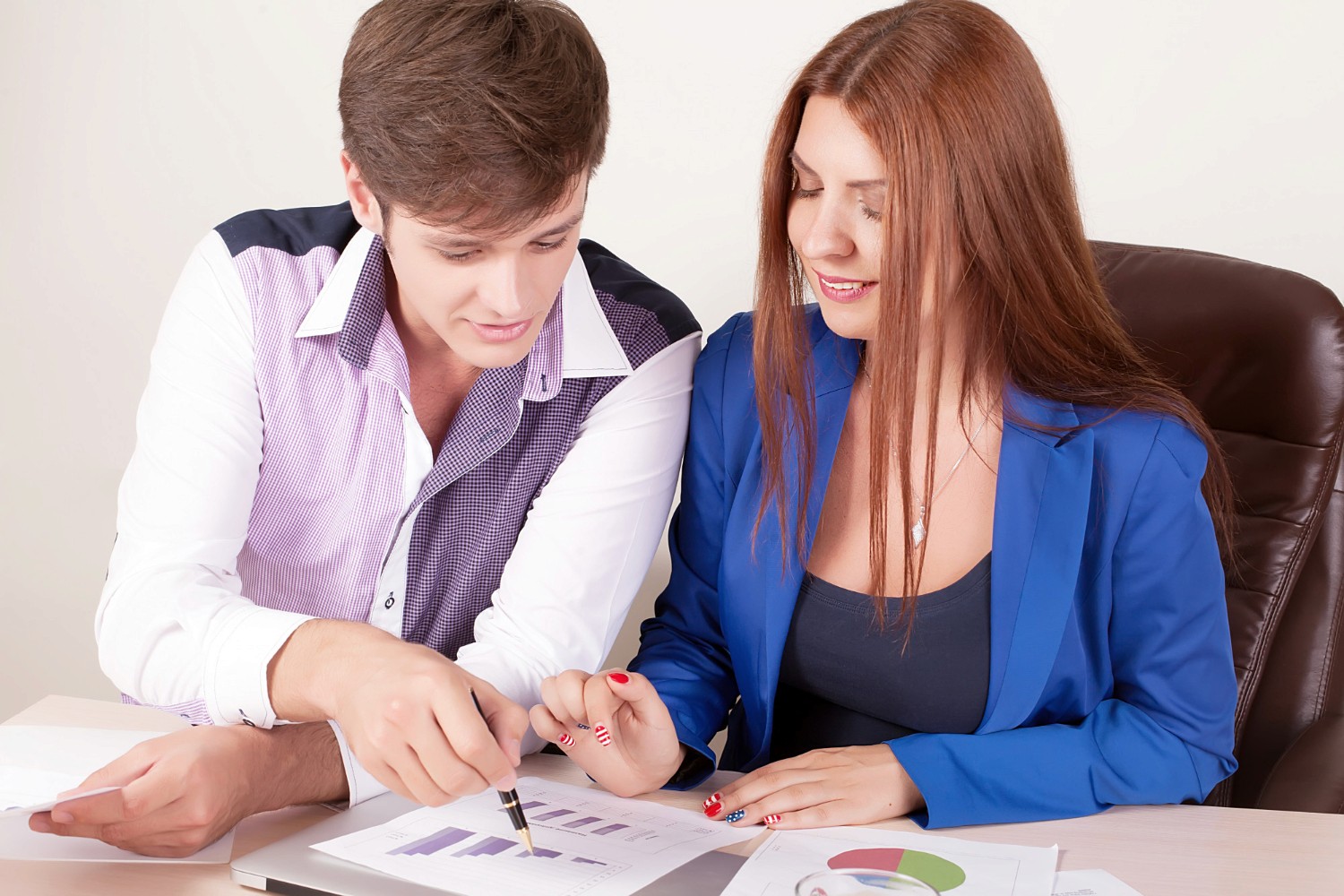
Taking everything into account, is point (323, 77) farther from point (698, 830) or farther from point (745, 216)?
point (698, 830)

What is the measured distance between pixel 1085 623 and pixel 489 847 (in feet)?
2.49

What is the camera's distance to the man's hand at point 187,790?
3.11 feet

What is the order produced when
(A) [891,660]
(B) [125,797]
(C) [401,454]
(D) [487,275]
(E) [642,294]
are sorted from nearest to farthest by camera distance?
1. (B) [125,797]
2. (D) [487,275]
3. (A) [891,660]
4. (C) [401,454]
5. (E) [642,294]

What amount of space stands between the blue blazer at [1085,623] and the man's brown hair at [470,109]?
20.1 inches

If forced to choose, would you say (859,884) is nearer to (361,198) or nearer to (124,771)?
(124,771)

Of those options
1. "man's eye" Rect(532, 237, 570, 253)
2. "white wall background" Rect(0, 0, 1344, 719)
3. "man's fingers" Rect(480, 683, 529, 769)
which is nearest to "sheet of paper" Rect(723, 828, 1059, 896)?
"man's fingers" Rect(480, 683, 529, 769)

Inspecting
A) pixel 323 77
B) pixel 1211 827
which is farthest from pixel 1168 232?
pixel 323 77

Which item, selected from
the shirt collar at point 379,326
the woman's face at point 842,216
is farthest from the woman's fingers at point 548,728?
the woman's face at point 842,216

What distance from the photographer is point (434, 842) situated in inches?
40.1

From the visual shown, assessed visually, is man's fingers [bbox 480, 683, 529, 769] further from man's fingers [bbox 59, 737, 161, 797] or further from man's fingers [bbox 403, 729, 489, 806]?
man's fingers [bbox 59, 737, 161, 797]

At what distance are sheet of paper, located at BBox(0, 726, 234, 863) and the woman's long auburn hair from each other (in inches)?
30.0

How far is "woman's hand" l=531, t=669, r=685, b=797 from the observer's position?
Answer: 1.15m

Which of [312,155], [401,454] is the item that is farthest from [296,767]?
[312,155]

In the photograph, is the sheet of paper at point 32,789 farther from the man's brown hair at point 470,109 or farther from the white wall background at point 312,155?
the white wall background at point 312,155
